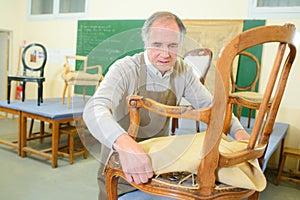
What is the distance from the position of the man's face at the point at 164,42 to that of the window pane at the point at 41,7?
17.7ft

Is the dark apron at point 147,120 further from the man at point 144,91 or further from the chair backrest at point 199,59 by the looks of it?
the chair backrest at point 199,59

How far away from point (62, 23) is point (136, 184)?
5.22 metres

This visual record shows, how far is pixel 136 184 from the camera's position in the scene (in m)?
0.92

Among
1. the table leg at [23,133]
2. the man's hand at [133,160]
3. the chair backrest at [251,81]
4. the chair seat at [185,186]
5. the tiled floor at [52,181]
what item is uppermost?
the chair backrest at [251,81]

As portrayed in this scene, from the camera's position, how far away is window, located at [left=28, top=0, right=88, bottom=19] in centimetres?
539

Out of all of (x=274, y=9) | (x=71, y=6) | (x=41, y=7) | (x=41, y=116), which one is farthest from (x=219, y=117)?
(x=41, y=7)

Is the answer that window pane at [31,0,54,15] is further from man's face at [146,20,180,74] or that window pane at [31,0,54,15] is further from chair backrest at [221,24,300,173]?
chair backrest at [221,24,300,173]

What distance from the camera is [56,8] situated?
5656mm

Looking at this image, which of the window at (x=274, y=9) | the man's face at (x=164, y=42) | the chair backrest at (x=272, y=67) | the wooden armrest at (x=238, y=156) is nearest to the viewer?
the chair backrest at (x=272, y=67)

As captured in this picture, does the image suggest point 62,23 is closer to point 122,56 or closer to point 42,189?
point 42,189

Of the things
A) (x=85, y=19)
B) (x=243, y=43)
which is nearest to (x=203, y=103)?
(x=243, y=43)

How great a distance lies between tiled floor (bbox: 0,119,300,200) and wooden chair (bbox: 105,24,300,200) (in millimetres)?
1697

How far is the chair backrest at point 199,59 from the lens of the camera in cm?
110

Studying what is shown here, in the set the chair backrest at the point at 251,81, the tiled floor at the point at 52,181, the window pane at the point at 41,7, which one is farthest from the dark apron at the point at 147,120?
the window pane at the point at 41,7
